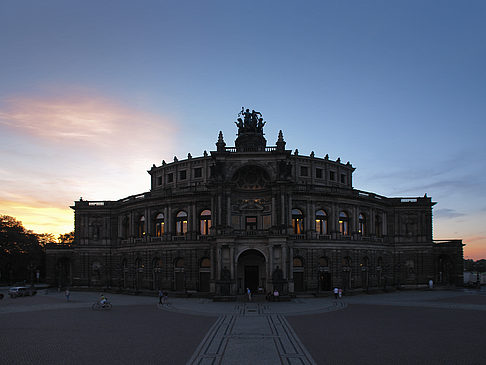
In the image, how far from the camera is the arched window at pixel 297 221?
59.7m

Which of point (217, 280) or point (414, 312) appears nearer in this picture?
point (414, 312)

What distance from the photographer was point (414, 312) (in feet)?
129

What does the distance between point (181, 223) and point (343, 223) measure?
83.1 feet

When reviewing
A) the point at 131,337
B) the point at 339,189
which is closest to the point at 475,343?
the point at 131,337

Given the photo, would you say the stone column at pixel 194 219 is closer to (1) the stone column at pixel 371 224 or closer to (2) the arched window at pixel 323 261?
(2) the arched window at pixel 323 261

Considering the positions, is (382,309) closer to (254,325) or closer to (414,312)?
(414,312)

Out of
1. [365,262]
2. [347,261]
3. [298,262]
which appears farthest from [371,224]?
[298,262]

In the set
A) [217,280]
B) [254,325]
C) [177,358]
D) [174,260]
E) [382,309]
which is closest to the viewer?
[177,358]

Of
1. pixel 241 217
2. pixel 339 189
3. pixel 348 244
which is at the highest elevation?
pixel 339 189

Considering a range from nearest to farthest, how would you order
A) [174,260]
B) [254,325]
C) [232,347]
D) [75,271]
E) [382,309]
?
[232,347]
[254,325]
[382,309]
[174,260]
[75,271]

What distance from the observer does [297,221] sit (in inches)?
2362

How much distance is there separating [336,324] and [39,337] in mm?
22036

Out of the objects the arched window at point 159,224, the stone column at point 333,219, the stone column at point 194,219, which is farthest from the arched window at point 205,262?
the stone column at point 333,219

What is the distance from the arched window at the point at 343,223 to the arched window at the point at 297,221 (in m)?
6.81
